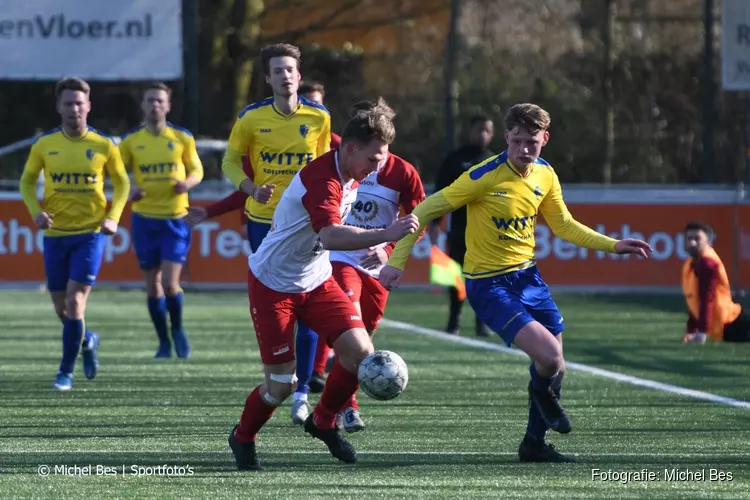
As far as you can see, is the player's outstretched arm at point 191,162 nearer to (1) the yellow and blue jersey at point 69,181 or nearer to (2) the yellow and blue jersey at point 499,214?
(1) the yellow and blue jersey at point 69,181

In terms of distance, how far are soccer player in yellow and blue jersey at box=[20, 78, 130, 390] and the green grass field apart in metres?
0.60

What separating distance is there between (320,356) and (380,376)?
247cm

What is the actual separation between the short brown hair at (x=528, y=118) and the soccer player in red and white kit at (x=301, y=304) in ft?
2.40

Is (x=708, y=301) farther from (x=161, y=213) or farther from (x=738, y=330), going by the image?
(x=161, y=213)

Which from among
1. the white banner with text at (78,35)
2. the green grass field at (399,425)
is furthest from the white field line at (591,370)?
the white banner with text at (78,35)

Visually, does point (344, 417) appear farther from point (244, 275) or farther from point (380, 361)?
point (244, 275)

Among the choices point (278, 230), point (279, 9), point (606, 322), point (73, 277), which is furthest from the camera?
point (279, 9)

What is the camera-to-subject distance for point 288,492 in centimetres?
716

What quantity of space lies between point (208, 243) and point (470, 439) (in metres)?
12.0

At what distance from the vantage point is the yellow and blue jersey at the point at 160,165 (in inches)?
540

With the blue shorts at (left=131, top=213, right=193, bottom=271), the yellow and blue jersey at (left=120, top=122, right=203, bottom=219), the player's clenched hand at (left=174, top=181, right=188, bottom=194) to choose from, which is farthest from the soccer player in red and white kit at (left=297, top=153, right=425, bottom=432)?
the yellow and blue jersey at (left=120, top=122, right=203, bottom=219)

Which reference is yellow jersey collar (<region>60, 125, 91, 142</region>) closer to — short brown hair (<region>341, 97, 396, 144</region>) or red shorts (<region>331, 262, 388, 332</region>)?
red shorts (<region>331, 262, 388, 332</region>)

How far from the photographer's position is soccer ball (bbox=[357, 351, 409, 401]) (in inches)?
309

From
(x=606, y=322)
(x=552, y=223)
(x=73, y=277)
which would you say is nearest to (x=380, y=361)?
(x=552, y=223)
